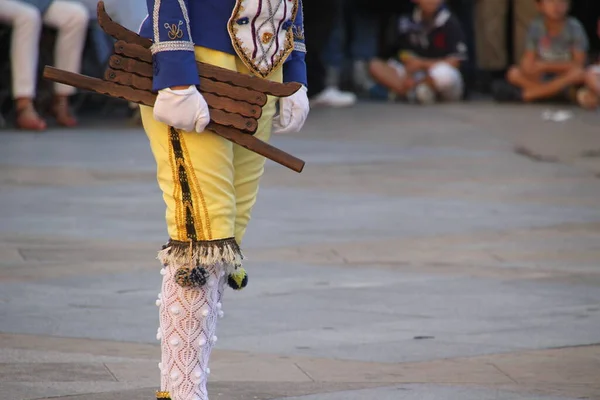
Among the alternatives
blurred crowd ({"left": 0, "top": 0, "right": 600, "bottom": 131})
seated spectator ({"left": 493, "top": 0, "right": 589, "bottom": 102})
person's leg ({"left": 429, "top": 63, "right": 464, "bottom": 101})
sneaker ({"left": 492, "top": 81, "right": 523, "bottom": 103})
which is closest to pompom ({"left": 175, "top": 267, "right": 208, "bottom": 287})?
blurred crowd ({"left": 0, "top": 0, "right": 600, "bottom": 131})

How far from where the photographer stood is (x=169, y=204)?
3902 mm

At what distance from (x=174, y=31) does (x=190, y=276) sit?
0.70 meters

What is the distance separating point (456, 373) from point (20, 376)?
150 centimetres

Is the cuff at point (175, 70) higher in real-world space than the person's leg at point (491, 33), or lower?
higher

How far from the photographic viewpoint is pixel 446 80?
15.5 meters

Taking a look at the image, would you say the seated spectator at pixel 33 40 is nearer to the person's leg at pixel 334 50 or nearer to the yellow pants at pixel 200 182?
the person's leg at pixel 334 50

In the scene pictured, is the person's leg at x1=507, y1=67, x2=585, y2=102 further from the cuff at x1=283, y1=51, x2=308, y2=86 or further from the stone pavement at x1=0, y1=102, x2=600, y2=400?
the cuff at x1=283, y1=51, x2=308, y2=86

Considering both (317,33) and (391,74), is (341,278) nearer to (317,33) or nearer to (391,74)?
(317,33)

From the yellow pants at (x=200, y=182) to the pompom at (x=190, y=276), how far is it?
0.05 m

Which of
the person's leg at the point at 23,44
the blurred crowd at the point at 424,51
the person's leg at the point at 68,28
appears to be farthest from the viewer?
the blurred crowd at the point at 424,51

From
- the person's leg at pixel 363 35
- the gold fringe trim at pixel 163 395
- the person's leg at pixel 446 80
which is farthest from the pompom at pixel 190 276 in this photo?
the person's leg at pixel 363 35

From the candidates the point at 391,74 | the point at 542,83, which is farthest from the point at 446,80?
the point at 542,83

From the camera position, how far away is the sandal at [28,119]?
11.8 metres

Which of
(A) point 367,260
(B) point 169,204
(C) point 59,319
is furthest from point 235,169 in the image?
(A) point 367,260
